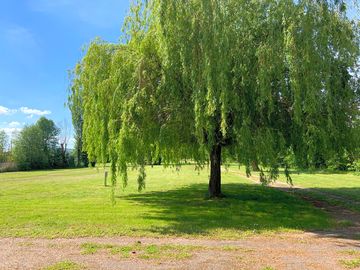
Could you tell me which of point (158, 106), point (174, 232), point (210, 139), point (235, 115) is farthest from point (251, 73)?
point (174, 232)

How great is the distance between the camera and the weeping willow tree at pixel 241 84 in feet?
35.3

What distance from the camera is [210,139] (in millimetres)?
11328

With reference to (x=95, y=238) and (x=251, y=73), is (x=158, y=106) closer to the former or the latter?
(x=251, y=73)

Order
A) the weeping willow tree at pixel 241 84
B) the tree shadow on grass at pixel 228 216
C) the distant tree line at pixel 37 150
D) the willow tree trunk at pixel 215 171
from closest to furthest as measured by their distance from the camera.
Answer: the tree shadow on grass at pixel 228 216
the weeping willow tree at pixel 241 84
the willow tree trunk at pixel 215 171
the distant tree line at pixel 37 150

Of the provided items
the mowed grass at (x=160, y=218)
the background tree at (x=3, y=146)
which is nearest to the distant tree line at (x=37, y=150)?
the background tree at (x=3, y=146)

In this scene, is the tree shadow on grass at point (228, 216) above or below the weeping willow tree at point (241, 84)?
below

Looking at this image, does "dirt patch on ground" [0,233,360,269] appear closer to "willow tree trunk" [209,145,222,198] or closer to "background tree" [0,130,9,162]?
"willow tree trunk" [209,145,222,198]

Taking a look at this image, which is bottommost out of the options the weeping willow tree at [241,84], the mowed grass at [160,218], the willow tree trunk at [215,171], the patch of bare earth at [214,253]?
the patch of bare earth at [214,253]

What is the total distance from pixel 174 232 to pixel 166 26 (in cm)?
606

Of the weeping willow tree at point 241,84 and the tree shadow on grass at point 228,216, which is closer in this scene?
the tree shadow on grass at point 228,216

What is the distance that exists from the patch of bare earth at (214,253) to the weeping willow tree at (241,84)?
322 cm

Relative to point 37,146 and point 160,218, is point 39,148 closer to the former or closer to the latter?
point 37,146

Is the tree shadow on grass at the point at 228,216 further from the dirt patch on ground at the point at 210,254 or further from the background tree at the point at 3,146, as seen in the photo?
the background tree at the point at 3,146

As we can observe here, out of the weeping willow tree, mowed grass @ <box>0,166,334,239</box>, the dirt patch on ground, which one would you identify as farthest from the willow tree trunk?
the dirt patch on ground
